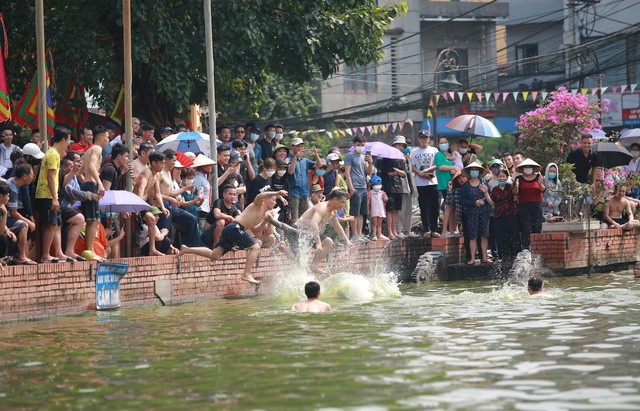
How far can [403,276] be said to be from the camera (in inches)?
906

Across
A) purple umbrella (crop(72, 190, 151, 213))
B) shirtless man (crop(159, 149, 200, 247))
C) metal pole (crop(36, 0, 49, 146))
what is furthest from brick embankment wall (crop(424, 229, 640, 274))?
metal pole (crop(36, 0, 49, 146))

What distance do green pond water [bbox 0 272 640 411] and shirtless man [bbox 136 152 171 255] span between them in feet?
4.19

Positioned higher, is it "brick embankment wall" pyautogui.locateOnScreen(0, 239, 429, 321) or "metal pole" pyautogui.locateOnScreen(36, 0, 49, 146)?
"metal pole" pyautogui.locateOnScreen(36, 0, 49, 146)

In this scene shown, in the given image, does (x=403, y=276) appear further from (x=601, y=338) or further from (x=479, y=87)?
(x=479, y=87)

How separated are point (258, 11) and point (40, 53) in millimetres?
7812

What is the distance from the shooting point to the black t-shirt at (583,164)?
77.8 ft

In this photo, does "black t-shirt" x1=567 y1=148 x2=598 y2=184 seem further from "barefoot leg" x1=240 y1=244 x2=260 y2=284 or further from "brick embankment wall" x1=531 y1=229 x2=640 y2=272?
"barefoot leg" x1=240 y1=244 x2=260 y2=284

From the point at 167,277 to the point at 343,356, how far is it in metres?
6.92

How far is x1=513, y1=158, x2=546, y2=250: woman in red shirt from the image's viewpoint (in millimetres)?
22281

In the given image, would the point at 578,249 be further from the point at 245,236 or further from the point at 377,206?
the point at 245,236

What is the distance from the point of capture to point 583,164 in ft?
78.1

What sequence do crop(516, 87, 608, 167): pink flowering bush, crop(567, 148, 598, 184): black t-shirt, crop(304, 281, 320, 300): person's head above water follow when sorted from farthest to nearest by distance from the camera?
crop(516, 87, 608, 167): pink flowering bush < crop(567, 148, 598, 184): black t-shirt < crop(304, 281, 320, 300): person's head above water

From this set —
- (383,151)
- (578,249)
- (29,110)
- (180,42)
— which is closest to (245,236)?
(29,110)

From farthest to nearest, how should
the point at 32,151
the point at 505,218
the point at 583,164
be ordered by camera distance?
the point at 583,164 < the point at 505,218 < the point at 32,151
